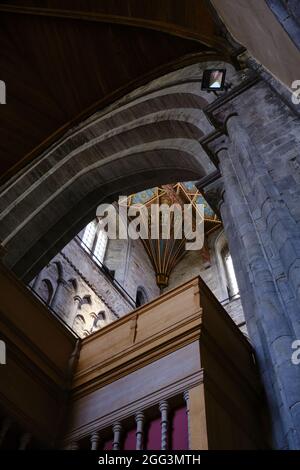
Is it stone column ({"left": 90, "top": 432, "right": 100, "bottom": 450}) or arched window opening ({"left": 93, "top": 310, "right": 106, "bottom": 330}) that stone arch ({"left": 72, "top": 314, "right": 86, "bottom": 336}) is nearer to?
arched window opening ({"left": 93, "top": 310, "right": 106, "bottom": 330})

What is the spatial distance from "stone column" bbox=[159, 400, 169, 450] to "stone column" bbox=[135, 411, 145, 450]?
0.14m

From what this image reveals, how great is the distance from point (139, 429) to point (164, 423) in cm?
20

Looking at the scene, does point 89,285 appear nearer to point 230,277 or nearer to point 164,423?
point 230,277

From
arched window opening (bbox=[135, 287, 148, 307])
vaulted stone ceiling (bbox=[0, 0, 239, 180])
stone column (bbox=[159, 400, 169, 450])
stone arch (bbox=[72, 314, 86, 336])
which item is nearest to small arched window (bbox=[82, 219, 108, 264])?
arched window opening (bbox=[135, 287, 148, 307])

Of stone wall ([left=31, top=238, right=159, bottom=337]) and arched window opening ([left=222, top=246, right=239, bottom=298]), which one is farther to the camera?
arched window opening ([left=222, top=246, right=239, bottom=298])

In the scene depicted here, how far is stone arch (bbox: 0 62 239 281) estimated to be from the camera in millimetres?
8289

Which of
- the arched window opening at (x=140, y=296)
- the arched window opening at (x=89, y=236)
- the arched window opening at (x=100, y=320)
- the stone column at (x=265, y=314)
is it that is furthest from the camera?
the arched window opening at (x=140, y=296)

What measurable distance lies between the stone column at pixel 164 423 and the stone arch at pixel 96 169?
206 inches

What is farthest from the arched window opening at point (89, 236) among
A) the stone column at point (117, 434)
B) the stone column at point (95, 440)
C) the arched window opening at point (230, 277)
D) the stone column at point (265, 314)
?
the stone column at point (117, 434)

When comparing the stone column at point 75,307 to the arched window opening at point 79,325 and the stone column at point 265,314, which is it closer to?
the arched window opening at point 79,325

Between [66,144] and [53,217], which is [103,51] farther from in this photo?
[53,217]

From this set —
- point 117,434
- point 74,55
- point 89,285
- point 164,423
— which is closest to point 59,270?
point 89,285

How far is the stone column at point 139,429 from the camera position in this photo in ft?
9.52

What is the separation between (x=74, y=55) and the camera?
9.77 meters
